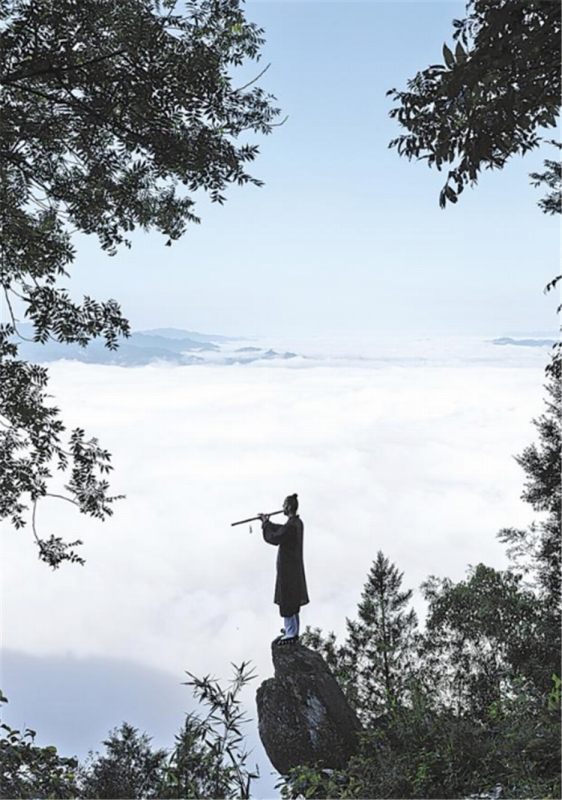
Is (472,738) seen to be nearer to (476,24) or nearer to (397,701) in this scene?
(397,701)

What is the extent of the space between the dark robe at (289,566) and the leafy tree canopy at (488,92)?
4.76m

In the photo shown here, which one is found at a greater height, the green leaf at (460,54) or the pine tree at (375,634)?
the green leaf at (460,54)

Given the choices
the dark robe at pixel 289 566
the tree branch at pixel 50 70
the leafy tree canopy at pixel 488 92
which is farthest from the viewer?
the dark robe at pixel 289 566

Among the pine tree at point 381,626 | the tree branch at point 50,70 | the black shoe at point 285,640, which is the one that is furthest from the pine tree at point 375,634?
the tree branch at point 50,70

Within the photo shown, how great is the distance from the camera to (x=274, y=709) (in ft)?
26.9

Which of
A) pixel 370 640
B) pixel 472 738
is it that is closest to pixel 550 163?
pixel 472 738

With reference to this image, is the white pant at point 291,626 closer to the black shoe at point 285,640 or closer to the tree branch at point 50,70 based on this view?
the black shoe at point 285,640

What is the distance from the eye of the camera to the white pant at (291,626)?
845 cm

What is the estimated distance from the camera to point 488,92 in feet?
14.0

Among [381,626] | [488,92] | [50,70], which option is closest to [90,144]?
[50,70]

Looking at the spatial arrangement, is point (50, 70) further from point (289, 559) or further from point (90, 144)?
point (289, 559)

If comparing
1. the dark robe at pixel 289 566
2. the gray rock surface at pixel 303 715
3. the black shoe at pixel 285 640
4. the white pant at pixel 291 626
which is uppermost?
the dark robe at pixel 289 566

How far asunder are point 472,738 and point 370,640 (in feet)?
35.0

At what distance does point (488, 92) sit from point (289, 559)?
5431mm
